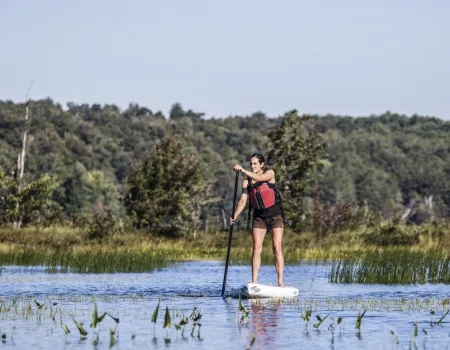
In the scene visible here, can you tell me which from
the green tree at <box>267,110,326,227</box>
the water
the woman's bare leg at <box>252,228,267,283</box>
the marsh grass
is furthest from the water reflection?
the green tree at <box>267,110,326,227</box>

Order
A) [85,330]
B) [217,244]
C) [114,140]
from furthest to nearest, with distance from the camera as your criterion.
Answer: [114,140]
[217,244]
[85,330]

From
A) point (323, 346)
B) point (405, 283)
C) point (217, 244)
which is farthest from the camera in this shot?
point (217, 244)

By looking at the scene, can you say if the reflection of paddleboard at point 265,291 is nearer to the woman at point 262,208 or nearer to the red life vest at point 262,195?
the woman at point 262,208

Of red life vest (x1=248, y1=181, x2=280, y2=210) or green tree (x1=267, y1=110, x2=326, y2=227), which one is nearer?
red life vest (x1=248, y1=181, x2=280, y2=210)

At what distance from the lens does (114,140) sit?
107 m

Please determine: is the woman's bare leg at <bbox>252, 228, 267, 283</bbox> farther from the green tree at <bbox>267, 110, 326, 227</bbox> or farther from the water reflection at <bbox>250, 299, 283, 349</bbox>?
the green tree at <bbox>267, 110, 326, 227</bbox>

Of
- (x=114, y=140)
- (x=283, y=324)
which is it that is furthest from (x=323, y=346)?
(x=114, y=140)

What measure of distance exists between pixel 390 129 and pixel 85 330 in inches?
5514

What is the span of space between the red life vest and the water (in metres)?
1.63

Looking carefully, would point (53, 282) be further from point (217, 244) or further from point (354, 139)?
point (354, 139)

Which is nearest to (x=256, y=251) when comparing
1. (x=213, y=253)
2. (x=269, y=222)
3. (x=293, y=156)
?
(x=269, y=222)

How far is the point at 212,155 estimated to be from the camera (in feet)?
340

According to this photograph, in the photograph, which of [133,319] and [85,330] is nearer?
[85,330]

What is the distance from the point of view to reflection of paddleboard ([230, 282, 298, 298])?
57.9ft
